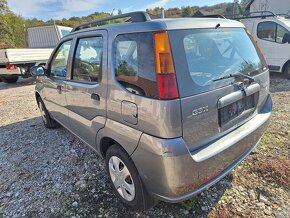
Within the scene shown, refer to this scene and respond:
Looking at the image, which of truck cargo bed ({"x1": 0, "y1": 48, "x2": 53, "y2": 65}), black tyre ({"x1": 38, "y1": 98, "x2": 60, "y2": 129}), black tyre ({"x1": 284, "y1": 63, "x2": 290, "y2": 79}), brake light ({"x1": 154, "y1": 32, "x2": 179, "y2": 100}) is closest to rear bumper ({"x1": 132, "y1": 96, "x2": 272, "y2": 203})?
brake light ({"x1": 154, "y1": 32, "x2": 179, "y2": 100})

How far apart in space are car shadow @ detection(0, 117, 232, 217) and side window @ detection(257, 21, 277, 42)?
22.5ft

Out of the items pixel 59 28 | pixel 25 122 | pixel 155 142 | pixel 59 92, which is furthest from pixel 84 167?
pixel 59 28

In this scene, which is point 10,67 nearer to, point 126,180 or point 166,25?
point 126,180

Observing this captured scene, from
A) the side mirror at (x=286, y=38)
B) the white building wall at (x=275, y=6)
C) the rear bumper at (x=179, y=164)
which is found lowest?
the rear bumper at (x=179, y=164)

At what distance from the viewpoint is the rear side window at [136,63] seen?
5.74 feet

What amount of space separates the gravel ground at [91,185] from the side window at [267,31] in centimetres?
470

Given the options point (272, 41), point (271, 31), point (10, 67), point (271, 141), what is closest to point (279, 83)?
point (272, 41)

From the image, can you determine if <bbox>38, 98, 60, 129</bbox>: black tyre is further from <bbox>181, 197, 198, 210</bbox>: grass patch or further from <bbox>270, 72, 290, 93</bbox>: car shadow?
<bbox>270, 72, 290, 93</bbox>: car shadow

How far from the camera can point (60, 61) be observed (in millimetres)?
3561

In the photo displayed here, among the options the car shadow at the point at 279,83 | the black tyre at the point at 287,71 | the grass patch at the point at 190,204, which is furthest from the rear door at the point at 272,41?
the grass patch at the point at 190,204

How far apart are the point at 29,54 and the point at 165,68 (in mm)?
9098

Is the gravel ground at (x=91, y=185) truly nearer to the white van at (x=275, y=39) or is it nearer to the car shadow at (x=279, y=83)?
the car shadow at (x=279, y=83)

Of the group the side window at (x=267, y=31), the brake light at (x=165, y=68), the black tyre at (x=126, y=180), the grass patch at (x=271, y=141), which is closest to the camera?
the brake light at (x=165, y=68)

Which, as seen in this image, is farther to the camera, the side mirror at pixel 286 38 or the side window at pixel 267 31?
the side window at pixel 267 31
